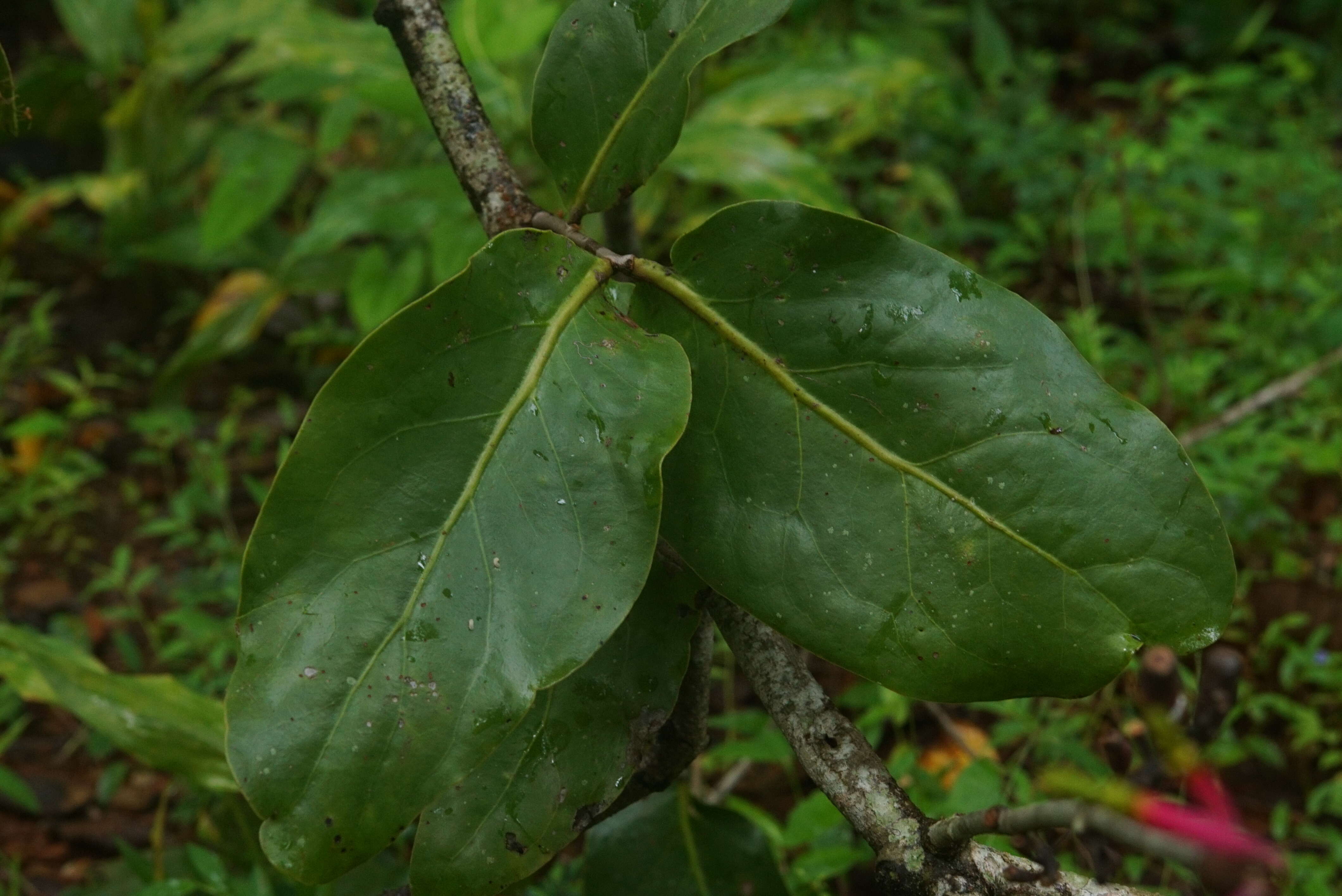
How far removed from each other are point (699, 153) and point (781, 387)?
1.77 metres

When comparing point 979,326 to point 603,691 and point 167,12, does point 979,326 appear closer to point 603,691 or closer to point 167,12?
point 603,691

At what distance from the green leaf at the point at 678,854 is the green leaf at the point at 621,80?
0.65 meters

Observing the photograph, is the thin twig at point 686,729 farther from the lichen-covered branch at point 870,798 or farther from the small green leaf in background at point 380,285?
the small green leaf in background at point 380,285

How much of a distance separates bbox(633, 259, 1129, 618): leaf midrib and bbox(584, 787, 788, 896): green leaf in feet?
1.79

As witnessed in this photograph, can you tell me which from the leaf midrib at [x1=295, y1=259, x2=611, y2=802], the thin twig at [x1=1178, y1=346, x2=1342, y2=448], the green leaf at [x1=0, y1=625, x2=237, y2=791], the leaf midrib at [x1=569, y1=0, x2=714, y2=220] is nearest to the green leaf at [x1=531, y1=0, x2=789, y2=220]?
the leaf midrib at [x1=569, y1=0, x2=714, y2=220]

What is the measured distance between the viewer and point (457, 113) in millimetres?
849

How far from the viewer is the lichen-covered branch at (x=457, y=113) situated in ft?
2.66

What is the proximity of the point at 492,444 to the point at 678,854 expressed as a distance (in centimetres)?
59

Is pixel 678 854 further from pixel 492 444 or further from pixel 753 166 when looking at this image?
pixel 753 166

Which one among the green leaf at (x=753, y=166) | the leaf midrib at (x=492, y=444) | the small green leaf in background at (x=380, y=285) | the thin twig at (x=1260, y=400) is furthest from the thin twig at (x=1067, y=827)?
the small green leaf in background at (x=380, y=285)

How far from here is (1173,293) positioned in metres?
3.08

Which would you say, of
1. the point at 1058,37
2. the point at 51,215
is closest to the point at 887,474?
the point at 51,215

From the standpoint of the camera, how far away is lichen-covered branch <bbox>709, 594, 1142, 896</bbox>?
1.94ft

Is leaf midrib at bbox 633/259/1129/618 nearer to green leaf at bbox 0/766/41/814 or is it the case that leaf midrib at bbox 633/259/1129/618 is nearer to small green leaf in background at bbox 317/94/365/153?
green leaf at bbox 0/766/41/814
